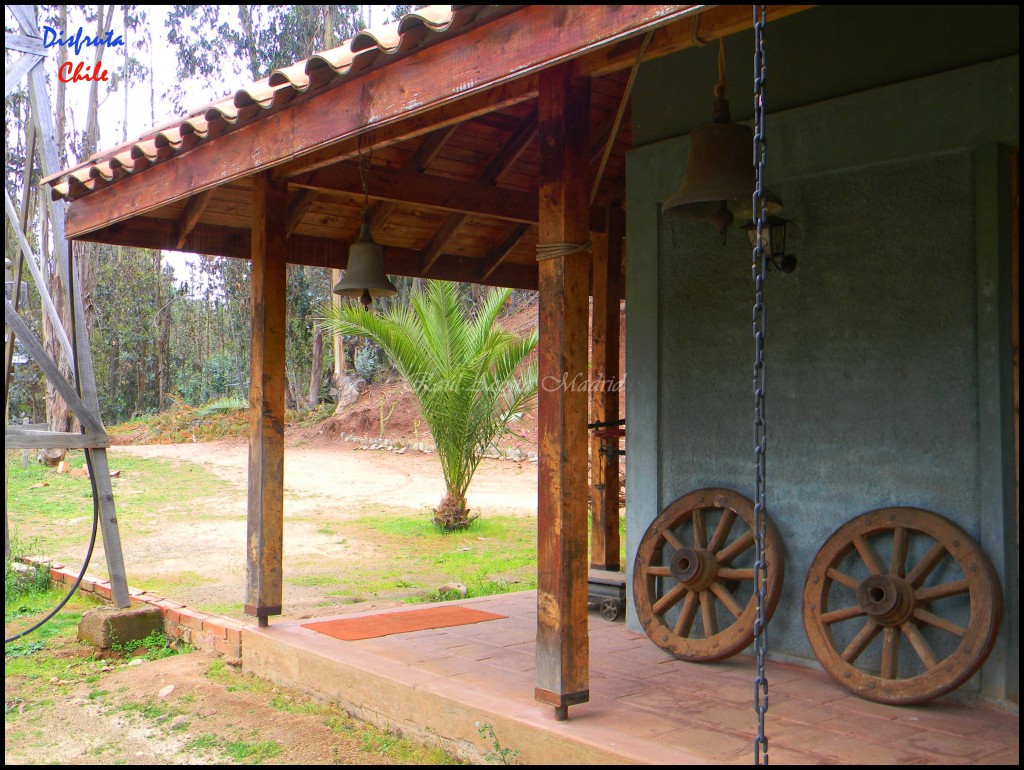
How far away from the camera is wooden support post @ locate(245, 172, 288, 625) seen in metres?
5.55

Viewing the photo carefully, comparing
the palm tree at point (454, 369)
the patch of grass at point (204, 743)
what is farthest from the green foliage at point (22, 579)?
the palm tree at point (454, 369)

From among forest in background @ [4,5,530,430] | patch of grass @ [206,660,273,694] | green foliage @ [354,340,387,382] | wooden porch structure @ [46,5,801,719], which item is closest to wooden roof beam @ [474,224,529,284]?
wooden porch structure @ [46,5,801,719]

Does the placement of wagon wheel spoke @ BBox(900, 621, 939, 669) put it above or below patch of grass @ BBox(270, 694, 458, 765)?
above

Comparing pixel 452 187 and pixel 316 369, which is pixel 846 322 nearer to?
pixel 452 187

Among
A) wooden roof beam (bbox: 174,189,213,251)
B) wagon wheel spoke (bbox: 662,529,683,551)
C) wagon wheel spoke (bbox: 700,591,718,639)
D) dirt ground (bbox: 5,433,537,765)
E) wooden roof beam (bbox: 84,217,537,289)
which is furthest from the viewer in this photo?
wooden roof beam (bbox: 84,217,537,289)

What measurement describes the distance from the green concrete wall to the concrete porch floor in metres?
0.41

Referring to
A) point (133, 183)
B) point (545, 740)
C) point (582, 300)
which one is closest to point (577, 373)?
point (582, 300)

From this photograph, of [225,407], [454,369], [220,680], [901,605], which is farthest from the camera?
[225,407]

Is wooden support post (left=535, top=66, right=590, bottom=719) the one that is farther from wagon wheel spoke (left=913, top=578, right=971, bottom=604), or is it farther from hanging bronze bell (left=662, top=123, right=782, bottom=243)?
wagon wheel spoke (left=913, top=578, right=971, bottom=604)

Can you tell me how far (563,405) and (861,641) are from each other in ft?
5.90

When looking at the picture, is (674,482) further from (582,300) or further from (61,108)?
(61,108)

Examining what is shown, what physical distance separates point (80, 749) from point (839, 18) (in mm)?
5167

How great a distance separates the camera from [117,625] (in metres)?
6.11

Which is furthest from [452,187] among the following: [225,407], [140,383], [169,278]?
[169,278]
